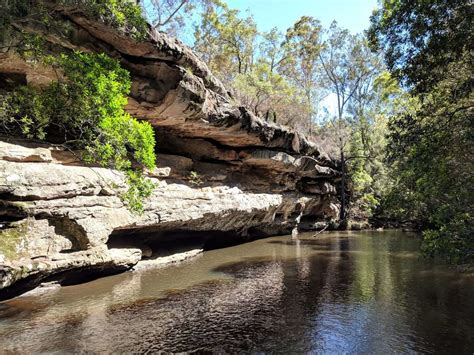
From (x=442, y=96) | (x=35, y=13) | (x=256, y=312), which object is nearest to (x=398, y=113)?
(x=442, y=96)

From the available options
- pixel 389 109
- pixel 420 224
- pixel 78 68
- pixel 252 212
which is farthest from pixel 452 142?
pixel 389 109

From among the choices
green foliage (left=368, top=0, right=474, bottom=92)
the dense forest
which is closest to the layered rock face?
the dense forest

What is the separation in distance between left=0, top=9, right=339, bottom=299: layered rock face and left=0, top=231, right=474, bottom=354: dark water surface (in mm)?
1548

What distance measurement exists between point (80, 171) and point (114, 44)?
15.5ft

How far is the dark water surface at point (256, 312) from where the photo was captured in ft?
27.6

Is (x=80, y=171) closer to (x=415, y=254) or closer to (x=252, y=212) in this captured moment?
(x=252, y=212)

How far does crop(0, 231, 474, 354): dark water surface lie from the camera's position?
842 cm

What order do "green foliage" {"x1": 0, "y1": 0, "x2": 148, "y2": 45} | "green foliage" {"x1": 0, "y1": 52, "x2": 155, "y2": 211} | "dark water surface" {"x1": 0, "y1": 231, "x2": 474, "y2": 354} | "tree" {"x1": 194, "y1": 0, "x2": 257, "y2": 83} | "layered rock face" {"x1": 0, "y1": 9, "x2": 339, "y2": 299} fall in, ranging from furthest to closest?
"tree" {"x1": 194, "y1": 0, "x2": 257, "y2": 83} → "layered rock face" {"x1": 0, "y1": 9, "x2": 339, "y2": 299} → "dark water surface" {"x1": 0, "y1": 231, "x2": 474, "y2": 354} → "green foliage" {"x1": 0, "y1": 52, "x2": 155, "y2": 211} → "green foliage" {"x1": 0, "y1": 0, "x2": 148, "y2": 45}

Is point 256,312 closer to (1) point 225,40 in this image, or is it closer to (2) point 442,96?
(2) point 442,96

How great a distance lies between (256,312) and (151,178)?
28.4ft

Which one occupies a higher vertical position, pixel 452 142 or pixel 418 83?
pixel 418 83

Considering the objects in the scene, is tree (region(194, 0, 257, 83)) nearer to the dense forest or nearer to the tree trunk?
the tree trunk

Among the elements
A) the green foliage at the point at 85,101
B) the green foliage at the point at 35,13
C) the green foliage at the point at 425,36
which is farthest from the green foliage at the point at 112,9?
the green foliage at the point at 425,36

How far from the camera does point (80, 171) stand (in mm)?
13352
